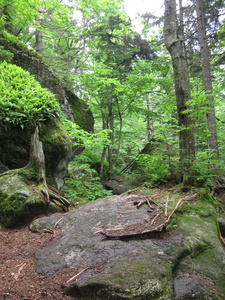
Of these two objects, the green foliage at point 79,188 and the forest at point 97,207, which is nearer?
the forest at point 97,207

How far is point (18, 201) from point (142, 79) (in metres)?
7.92

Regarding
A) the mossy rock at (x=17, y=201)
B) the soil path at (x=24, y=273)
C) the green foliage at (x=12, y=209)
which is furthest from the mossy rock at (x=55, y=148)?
the soil path at (x=24, y=273)

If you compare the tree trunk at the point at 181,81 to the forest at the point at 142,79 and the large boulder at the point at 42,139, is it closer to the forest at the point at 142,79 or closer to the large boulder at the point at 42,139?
the forest at the point at 142,79

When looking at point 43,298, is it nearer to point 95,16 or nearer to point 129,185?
point 129,185

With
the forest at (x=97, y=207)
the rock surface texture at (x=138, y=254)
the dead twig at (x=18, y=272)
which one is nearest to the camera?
the rock surface texture at (x=138, y=254)

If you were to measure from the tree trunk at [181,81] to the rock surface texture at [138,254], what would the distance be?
211 cm

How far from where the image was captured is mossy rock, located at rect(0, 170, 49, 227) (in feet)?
12.1

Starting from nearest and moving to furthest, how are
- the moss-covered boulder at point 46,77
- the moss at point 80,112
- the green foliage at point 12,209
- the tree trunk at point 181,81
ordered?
the green foliage at point 12,209, the tree trunk at point 181,81, the moss-covered boulder at point 46,77, the moss at point 80,112

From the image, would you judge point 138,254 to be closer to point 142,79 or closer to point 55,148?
point 55,148

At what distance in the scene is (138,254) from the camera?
2.28m

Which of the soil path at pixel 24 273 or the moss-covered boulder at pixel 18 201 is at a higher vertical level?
the moss-covered boulder at pixel 18 201

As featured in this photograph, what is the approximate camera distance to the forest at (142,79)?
5.19 m

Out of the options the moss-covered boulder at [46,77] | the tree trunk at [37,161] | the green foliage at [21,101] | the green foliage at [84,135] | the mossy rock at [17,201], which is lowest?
the mossy rock at [17,201]

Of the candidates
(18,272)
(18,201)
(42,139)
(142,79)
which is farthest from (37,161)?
(142,79)
